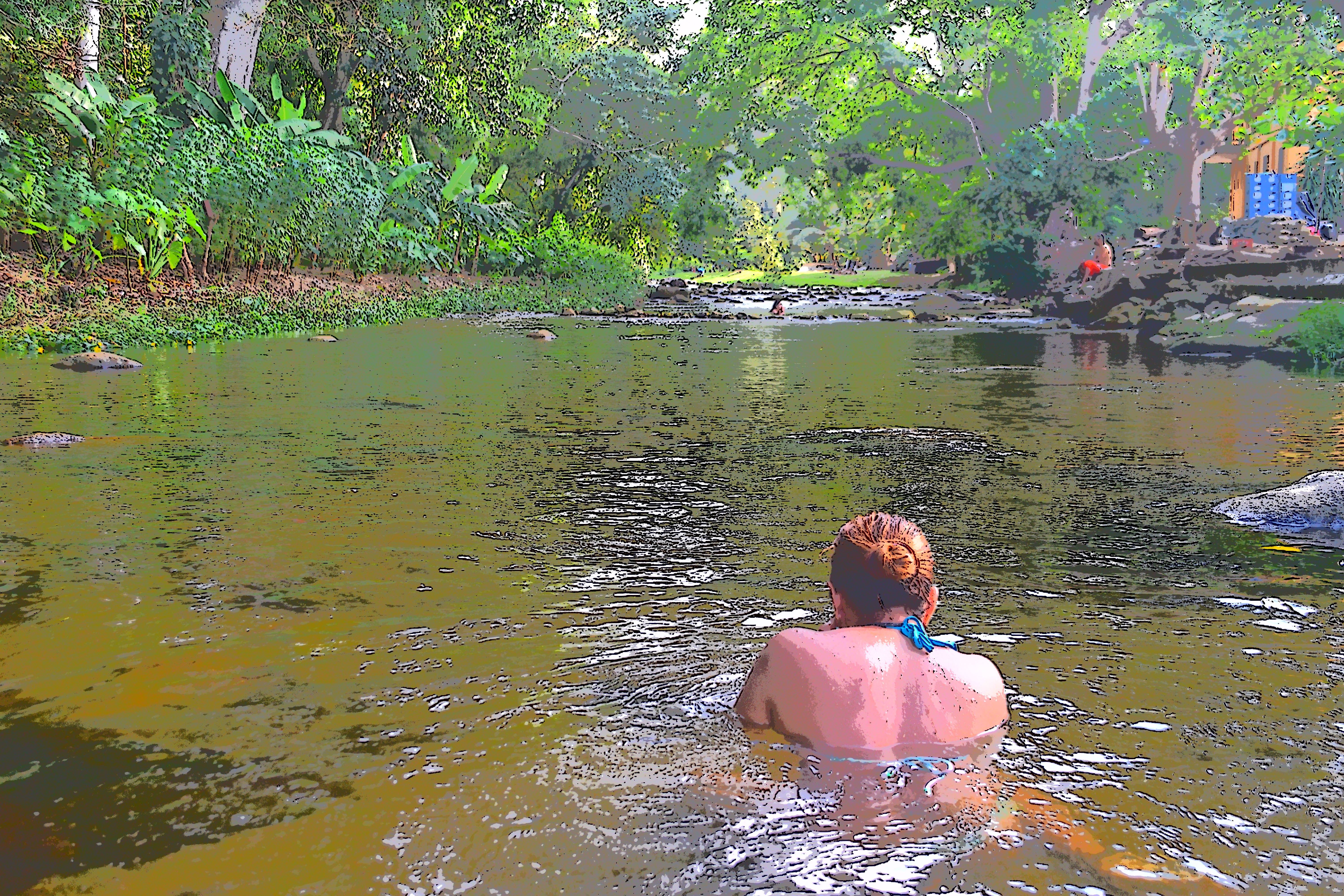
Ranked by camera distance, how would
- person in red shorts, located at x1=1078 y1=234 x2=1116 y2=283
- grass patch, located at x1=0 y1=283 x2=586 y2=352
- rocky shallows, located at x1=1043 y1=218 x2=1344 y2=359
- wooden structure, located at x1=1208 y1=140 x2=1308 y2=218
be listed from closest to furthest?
grass patch, located at x1=0 y1=283 x2=586 y2=352
rocky shallows, located at x1=1043 y1=218 x2=1344 y2=359
person in red shorts, located at x1=1078 y1=234 x2=1116 y2=283
wooden structure, located at x1=1208 y1=140 x2=1308 y2=218

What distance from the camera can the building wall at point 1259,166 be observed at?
40.7 metres

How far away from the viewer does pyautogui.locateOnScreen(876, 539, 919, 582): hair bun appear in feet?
11.8

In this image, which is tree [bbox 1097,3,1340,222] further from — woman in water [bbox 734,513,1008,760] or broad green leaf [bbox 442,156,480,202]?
woman in water [bbox 734,513,1008,760]

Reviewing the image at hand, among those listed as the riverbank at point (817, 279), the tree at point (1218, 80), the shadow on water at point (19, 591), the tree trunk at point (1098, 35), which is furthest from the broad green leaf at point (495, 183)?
the shadow on water at point (19, 591)

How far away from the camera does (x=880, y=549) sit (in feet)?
11.8

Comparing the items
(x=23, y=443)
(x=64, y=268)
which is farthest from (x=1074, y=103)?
(x=23, y=443)

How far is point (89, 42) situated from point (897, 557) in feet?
71.4

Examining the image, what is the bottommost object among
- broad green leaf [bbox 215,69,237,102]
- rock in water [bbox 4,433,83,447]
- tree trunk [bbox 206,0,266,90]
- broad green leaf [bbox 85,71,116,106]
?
rock in water [bbox 4,433,83,447]

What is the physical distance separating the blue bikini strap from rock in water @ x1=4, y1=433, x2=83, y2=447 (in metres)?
7.59

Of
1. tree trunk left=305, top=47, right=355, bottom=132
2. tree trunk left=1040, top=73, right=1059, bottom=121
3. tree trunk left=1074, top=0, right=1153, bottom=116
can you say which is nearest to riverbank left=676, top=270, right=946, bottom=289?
tree trunk left=1040, top=73, right=1059, bottom=121

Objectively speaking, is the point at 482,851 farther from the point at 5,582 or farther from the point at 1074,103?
the point at 1074,103

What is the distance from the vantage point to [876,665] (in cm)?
368

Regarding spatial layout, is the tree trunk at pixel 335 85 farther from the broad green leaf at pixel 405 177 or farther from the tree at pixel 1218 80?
the tree at pixel 1218 80

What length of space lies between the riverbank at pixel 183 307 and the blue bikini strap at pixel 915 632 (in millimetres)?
15404
